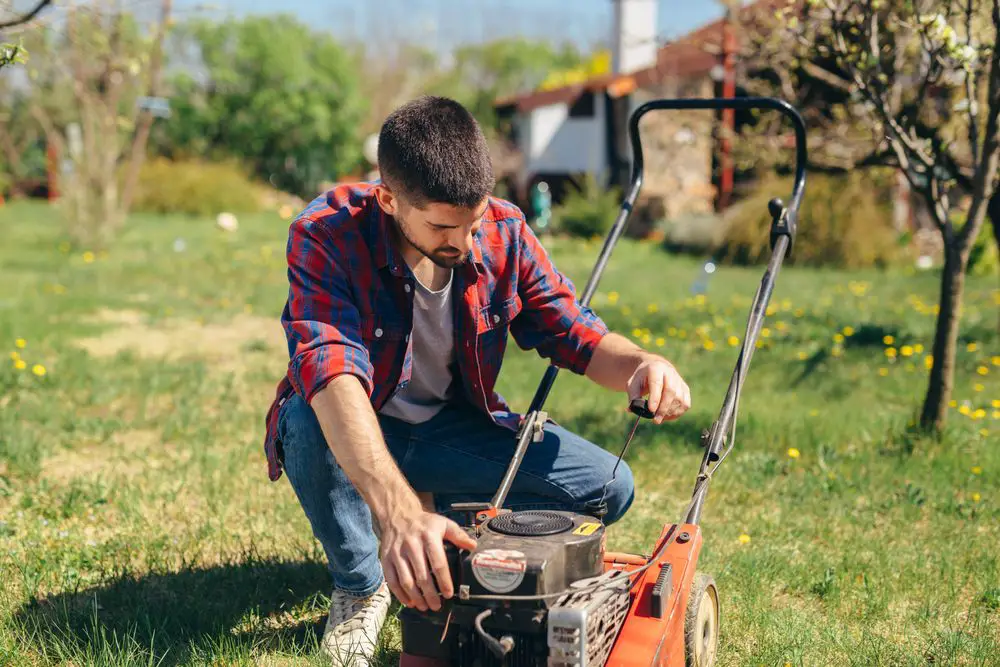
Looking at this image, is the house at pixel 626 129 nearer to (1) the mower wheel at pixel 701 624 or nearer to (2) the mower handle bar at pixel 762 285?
(2) the mower handle bar at pixel 762 285

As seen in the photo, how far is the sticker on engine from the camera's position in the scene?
2.18 metres

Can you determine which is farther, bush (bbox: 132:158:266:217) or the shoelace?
bush (bbox: 132:158:266:217)

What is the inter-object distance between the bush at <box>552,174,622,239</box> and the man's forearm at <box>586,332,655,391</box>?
44.0ft

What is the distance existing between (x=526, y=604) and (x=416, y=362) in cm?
111

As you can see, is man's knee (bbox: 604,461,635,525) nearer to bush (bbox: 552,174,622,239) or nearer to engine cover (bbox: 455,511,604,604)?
engine cover (bbox: 455,511,604,604)

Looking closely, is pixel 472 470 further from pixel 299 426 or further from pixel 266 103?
pixel 266 103

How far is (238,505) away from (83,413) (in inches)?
76.8

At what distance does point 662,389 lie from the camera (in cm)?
279

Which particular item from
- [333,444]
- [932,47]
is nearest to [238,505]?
[333,444]

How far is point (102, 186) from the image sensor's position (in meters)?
14.1

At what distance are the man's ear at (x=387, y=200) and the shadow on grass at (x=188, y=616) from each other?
1188 mm

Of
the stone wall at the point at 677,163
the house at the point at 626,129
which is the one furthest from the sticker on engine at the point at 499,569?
the stone wall at the point at 677,163

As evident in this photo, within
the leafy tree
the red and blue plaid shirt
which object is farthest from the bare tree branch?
the leafy tree

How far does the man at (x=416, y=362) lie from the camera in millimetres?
2605
